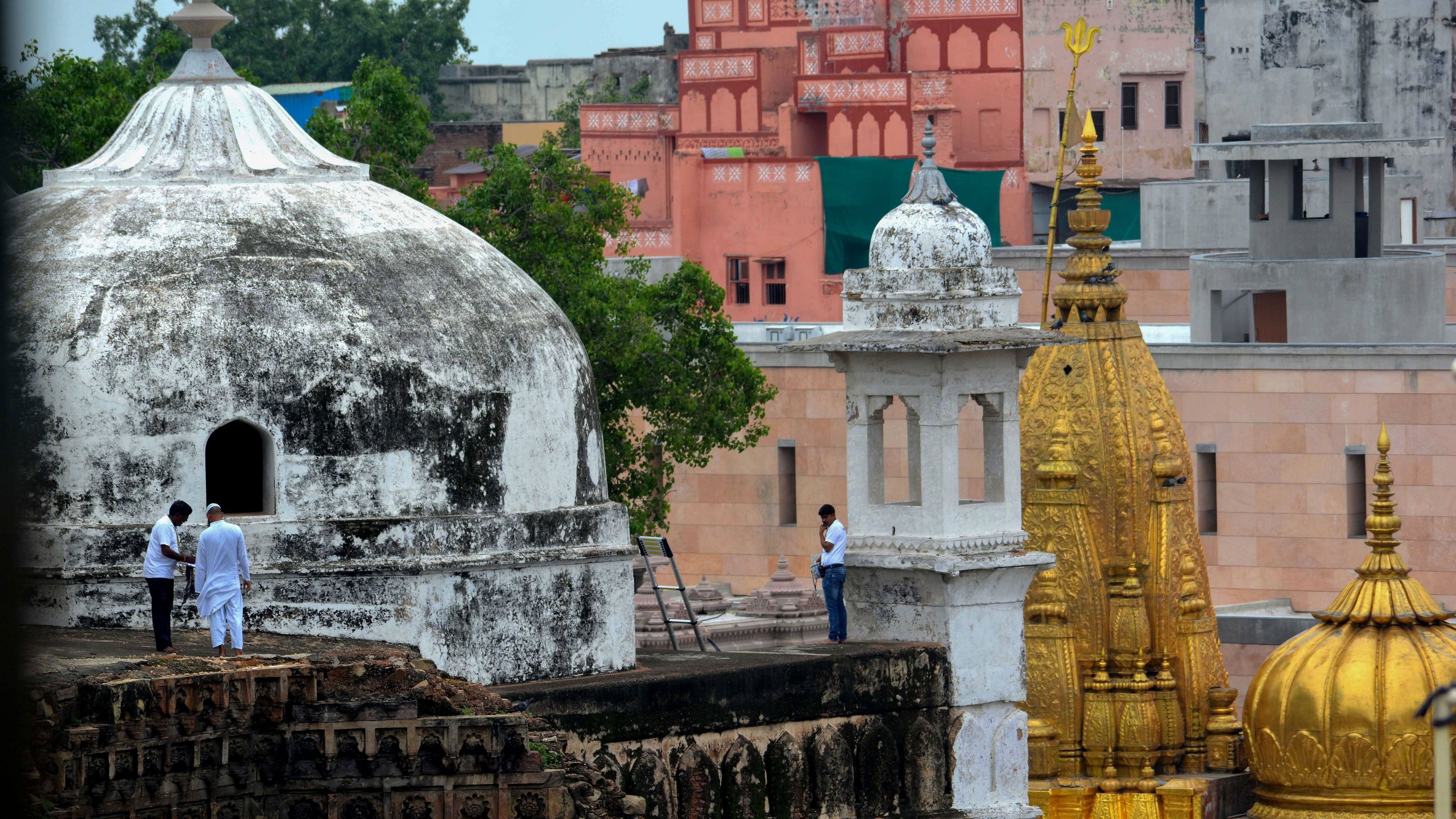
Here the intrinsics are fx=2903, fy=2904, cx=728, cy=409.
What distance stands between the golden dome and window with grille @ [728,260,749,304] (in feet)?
84.6

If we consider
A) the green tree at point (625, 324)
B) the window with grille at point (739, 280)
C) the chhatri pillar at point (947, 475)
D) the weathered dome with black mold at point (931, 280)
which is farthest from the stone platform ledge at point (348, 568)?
the window with grille at point (739, 280)

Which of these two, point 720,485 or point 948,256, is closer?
point 948,256

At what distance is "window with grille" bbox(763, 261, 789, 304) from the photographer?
164 feet

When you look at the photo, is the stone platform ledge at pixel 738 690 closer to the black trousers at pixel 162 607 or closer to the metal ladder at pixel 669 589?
the metal ladder at pixel 669 589

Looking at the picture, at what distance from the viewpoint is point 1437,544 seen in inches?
1227

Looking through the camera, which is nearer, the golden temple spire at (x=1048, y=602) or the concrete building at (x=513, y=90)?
the golden temple spire at (x=1048, y=602)

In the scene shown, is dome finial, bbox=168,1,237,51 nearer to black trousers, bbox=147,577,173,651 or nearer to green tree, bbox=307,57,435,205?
black trousers, bbox=147,577,173,651

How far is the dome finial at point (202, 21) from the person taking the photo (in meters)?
17.1

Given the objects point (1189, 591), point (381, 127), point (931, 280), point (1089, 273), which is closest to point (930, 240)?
point (931, 280)

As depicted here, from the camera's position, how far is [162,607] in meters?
14.7

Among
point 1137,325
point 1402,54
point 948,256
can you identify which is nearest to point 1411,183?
point 1402,54

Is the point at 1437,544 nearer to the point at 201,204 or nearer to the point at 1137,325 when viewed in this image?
the point at 1137,325

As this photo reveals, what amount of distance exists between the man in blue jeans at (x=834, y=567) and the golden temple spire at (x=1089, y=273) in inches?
280

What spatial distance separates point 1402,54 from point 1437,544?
20541 mm
